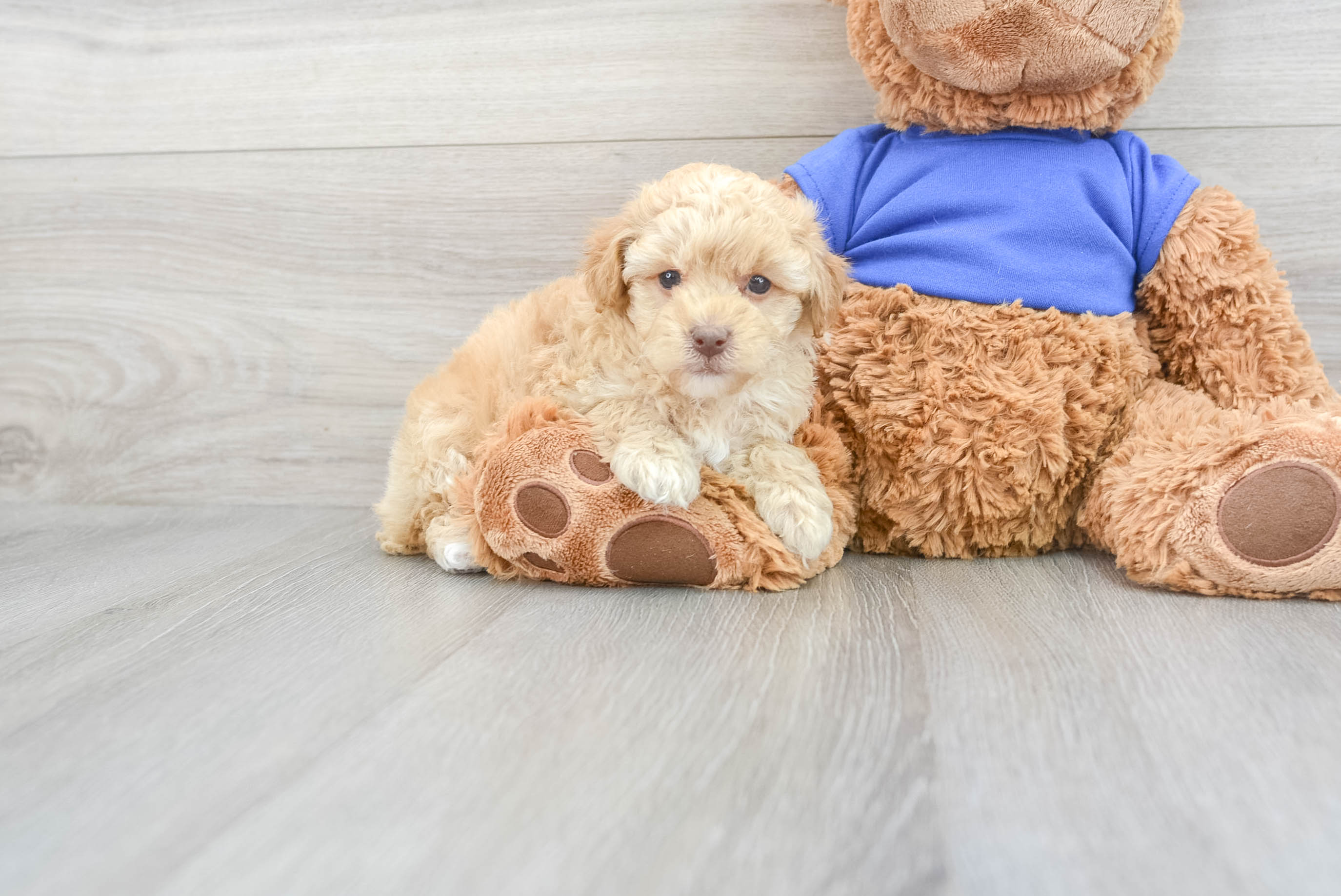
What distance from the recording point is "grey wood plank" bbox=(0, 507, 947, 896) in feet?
1.79

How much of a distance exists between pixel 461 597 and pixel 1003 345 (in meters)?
0.68

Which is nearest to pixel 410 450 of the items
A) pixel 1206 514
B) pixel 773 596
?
pixel 773 596

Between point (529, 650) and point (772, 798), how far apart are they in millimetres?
339

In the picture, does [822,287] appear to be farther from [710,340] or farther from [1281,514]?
[1281,514]

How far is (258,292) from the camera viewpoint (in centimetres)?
159

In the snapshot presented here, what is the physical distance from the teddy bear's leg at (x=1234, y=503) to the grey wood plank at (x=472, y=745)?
0.95 feet

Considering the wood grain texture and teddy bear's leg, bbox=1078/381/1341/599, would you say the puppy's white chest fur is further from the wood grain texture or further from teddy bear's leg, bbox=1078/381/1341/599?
teddy bear's leg, bbox=1078/381/1341/599

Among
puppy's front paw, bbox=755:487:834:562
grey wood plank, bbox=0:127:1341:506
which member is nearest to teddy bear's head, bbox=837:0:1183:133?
grey wood plank, bbox=0:127:1341:506

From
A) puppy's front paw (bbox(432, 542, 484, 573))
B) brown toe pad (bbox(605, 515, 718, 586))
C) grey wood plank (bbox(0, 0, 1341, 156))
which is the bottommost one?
puppy's front paw (bbox(432, 542, 484, 573))

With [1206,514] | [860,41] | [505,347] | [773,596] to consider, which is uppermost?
[860,41]

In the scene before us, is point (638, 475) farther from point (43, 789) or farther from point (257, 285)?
point (257, 285)

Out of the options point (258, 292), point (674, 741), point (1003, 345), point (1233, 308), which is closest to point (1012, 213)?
point (1003, 345)

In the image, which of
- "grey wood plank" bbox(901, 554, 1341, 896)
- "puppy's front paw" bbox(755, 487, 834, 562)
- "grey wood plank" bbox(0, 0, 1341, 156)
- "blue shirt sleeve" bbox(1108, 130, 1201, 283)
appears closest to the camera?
"grey wood plank" bbox(901, 554, 1341, 896)

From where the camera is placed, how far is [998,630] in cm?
92
